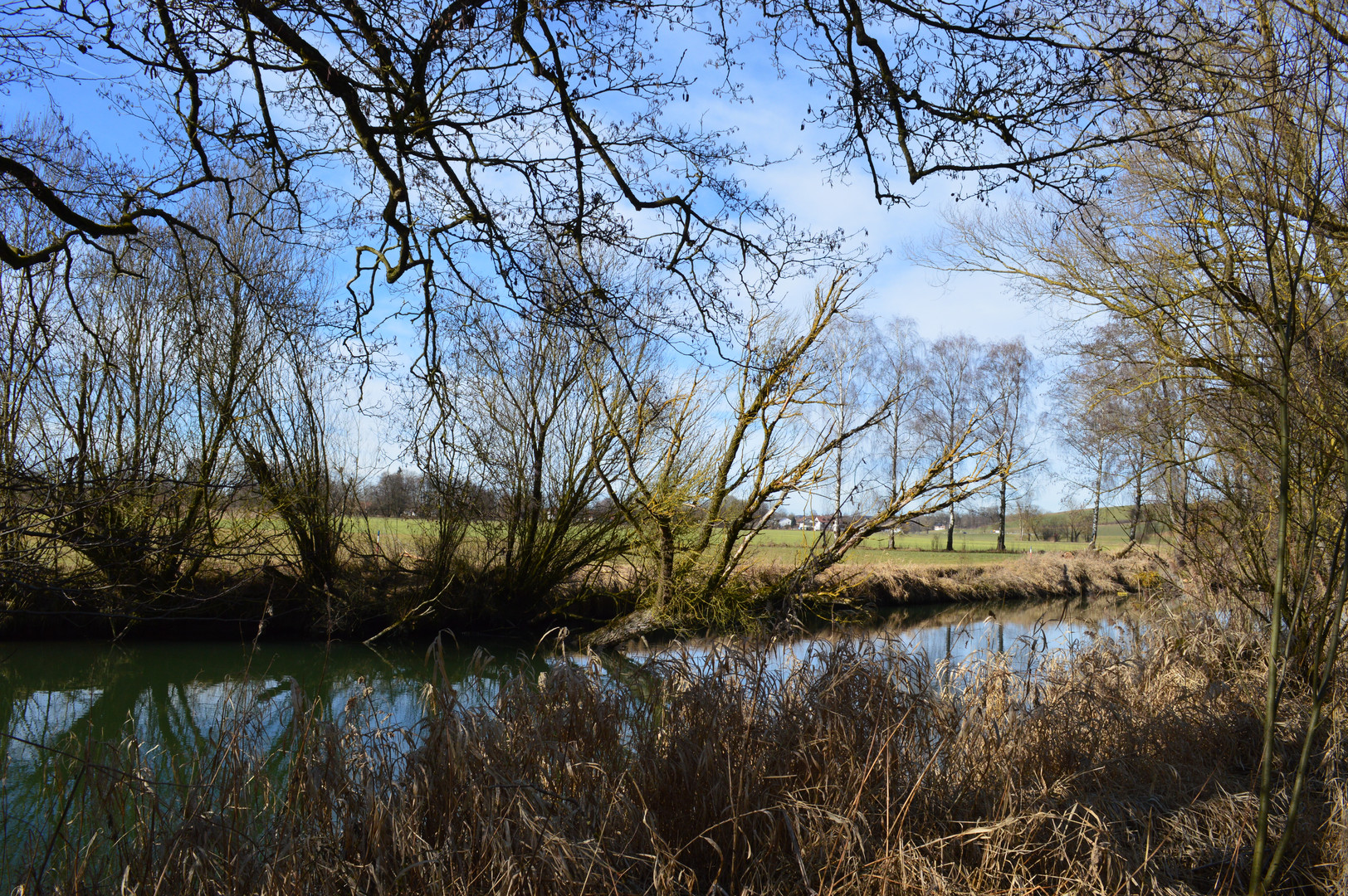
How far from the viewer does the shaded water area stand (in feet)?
15.9

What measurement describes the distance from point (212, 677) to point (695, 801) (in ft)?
26.9

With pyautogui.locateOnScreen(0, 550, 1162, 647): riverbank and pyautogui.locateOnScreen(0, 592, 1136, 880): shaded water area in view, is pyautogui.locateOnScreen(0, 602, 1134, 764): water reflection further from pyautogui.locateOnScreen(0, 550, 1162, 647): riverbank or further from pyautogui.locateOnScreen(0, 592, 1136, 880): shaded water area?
pyautogui.locateOnScreen(0, 550, 1162, 647): riverbank

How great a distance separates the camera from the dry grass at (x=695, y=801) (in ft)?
8.55

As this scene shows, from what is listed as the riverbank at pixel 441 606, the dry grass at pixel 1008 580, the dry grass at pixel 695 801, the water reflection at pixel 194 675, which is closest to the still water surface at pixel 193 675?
the water reflection at pixel 194 675

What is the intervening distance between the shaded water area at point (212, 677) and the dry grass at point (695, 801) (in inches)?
12.7

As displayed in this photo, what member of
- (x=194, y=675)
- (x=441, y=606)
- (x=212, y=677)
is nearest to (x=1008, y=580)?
(x=441, y=606)

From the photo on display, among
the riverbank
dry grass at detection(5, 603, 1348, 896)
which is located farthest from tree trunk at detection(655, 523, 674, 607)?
dry grass at detection(5, 603, 1348, 896)

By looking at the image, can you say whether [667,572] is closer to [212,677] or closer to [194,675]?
[212,677]

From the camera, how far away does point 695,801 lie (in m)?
3.00

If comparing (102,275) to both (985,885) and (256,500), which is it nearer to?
(256,500)

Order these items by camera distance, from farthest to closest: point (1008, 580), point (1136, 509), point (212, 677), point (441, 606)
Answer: point (1008, 580) < point (441, 606) < point (212, 677) < point (1136, 509)

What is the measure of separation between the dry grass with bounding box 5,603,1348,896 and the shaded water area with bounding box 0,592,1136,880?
→ 0.32 meters

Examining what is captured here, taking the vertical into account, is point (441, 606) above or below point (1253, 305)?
below

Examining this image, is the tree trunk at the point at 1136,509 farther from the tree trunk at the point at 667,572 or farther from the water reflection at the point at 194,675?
the tree trunk at the point at 667,572
